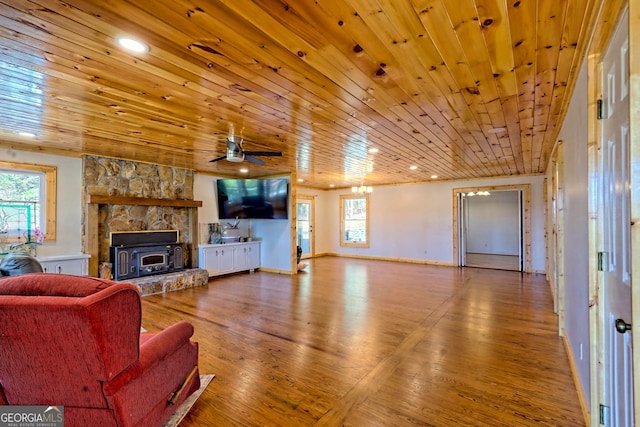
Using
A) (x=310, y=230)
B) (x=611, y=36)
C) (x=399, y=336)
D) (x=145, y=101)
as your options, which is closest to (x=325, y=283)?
(x=399, y=336)

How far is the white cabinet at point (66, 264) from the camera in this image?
4633 millimetres

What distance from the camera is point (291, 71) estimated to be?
231 cm

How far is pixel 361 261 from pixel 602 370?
7821 mm

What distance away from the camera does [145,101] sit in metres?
2.88

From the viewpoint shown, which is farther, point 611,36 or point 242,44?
point 242,44

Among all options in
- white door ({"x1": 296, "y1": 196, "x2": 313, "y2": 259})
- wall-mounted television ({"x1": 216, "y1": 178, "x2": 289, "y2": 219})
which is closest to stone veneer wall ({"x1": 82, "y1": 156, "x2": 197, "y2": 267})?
wall-mounted television ({"x1": 216, "y1": 178, "x2": 289, "y2": 219})

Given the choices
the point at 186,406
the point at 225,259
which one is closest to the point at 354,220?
the point at 225,259

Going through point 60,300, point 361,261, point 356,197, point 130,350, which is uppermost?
point 356,197

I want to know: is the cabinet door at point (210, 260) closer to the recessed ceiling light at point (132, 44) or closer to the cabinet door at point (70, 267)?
the cabinet door at point (70, 267)

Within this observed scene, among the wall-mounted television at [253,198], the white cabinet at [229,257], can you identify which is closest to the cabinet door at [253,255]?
the white cabinet at [229,257]

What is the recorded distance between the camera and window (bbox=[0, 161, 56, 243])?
4598 mm

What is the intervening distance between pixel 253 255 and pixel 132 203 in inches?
118

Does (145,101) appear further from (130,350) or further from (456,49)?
(456,49)

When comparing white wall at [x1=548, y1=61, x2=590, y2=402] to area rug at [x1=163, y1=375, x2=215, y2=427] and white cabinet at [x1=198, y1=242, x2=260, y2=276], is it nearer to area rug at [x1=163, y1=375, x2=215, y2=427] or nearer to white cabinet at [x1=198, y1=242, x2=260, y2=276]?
area rug at [x1=163, y1=375, x2=215, y2=427]
